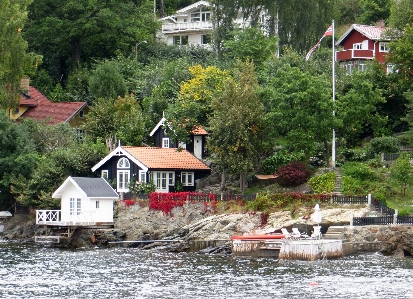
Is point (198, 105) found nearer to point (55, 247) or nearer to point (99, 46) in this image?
point (55, 247)

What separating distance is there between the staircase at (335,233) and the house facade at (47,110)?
3260 cm

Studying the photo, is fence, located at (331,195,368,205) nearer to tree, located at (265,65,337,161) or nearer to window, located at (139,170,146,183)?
tree, located at (265,65,337,161)

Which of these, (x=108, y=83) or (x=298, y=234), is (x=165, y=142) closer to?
(x=108, y=83)

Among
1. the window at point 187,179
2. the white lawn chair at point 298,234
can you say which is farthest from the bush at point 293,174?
the white lawn chair at point 298,234

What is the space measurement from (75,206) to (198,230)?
31.2ft

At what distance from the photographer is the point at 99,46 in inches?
4031

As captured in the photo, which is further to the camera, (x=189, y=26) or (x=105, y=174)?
(x=189, y=26)

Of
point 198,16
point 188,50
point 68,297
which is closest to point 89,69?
point 188,50

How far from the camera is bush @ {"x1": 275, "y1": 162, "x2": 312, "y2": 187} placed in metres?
68.9

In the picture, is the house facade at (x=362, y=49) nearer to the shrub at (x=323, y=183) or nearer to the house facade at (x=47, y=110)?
the house facade at (x=47, y=110)

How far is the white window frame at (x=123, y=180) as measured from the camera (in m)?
72.8

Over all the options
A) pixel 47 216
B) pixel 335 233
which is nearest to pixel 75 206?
pixel 47 216

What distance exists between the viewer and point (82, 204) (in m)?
69.1

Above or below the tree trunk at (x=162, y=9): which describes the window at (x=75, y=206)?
below
